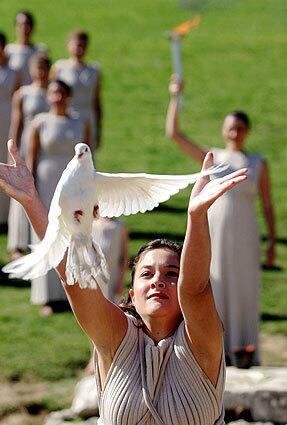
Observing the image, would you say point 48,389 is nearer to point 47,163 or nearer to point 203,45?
point 47,163

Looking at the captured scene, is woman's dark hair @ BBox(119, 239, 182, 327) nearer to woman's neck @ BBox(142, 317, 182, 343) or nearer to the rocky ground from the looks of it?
woman's neck @ BBox(142, 317, 182, 343)

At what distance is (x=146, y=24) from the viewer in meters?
22.0

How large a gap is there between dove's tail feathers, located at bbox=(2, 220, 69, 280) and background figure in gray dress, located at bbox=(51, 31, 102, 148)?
8.87 m

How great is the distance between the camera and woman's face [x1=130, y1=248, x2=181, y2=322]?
429 cm

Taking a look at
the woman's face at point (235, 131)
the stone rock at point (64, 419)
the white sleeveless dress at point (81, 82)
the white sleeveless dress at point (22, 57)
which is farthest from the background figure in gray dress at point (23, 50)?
the stone rock at point (64, 419)

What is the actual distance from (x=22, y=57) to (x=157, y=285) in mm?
9131

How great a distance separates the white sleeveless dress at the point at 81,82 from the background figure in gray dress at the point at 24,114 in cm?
88

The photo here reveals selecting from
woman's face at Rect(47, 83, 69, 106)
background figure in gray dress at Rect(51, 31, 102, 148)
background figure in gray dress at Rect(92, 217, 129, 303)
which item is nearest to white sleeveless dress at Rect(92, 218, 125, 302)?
background figure in gray dress at Rect(92, 217, 129, 303)

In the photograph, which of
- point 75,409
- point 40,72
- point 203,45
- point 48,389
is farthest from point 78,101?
point 203,45

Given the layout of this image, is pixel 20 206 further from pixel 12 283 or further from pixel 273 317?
pixel 273 317

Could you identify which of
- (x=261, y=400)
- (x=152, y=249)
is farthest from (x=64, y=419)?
(x=152, y=249)

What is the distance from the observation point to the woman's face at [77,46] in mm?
12586

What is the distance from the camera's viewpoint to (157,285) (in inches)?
169

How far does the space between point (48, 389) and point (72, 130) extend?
2.74m
